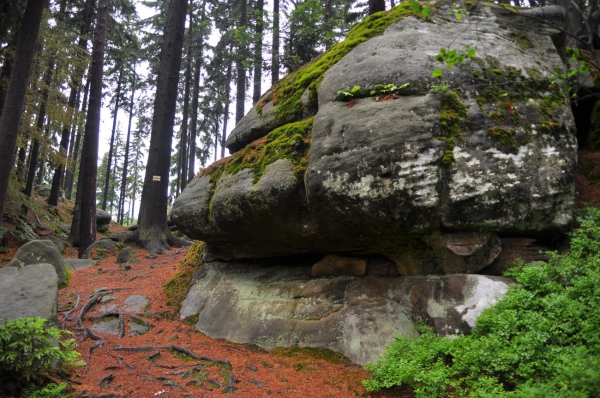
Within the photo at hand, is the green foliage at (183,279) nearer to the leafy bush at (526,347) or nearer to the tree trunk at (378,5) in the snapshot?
the leafy bush at (526,347)

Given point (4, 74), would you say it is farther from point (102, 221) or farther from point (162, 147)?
point (102, 221)

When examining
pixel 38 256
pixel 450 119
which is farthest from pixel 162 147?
pixel 450 119

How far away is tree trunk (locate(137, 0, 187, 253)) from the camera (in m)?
13.5

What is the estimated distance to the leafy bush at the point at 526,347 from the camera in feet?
12.1

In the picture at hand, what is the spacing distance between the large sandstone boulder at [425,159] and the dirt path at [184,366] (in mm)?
1999

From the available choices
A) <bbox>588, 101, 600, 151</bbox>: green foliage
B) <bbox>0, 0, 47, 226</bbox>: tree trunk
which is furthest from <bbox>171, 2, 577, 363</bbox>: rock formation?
<bbox>0, 0, 47, 226</bbox>: tree trunk

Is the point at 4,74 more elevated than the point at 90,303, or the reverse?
the point at 4,74

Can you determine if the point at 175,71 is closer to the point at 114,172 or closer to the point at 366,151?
the point at 366,151

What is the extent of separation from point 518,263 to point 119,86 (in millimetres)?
30878

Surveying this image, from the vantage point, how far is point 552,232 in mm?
5781

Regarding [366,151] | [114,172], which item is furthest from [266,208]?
[114,172]

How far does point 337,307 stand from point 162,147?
9.98 meters

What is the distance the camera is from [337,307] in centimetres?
620

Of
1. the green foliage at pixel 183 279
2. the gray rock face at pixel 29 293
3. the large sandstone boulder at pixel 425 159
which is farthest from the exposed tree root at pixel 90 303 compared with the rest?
the large sandstone boulder at pixel 425 159
